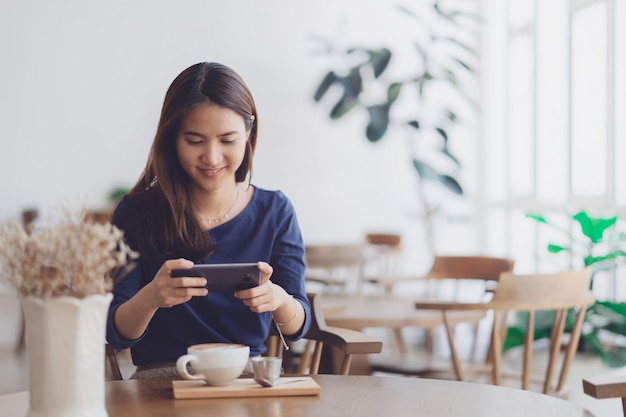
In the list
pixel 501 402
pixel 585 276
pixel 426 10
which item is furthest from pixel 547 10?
pixel 501 402

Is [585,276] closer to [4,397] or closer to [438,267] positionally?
[438,267]

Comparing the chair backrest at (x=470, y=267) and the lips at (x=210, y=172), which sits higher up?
the lips at (x=210, y=172)

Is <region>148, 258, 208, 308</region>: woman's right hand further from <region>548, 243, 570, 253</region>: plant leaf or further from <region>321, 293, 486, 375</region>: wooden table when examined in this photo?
<region>548, 243, 570, 253</region>: plant leaf

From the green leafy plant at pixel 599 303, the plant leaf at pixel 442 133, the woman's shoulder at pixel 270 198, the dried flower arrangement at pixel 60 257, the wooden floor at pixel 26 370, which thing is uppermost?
the plant leaf at pixel 442 133

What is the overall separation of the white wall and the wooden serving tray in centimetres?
477

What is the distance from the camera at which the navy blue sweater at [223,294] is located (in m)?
1.98

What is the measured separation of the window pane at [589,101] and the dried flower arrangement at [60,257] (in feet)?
14.1

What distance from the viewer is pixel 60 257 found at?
115 centimetres

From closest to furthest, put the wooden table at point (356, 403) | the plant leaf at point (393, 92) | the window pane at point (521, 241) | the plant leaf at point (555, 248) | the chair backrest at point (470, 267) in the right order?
1. the wooden table at point (356, 403)
2. the chair backrest at point (470, 267)
3. the plant leaf at point (555, 248)
4. the plant leaf at point (393, 92)
5. the window pane at point (521, 241)

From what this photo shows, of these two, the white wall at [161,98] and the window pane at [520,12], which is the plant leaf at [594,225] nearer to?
the window pane at [520,12]

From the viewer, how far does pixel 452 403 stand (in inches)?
57.1

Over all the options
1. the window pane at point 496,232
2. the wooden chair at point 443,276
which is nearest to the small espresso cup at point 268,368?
the wooden chair at point 443,276

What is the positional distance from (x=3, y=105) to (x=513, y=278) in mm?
4528

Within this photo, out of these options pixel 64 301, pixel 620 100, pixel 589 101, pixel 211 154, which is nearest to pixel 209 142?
pixel 211 154
